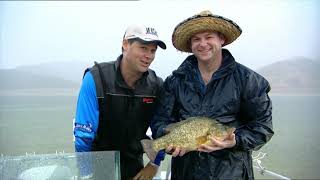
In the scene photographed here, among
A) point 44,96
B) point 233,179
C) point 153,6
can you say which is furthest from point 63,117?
point 233,179

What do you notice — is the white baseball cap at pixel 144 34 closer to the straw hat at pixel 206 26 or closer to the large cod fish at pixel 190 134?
the straw hat at pixel 206 26

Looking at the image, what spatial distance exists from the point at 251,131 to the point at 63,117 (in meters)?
3.09

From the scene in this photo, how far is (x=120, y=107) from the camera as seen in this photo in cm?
332

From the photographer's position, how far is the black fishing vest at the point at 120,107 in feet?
10.8

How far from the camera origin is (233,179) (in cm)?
272

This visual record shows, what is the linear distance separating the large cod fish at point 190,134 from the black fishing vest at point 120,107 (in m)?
0.50

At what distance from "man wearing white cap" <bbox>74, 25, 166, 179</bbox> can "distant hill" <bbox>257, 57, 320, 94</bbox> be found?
7.34 ft

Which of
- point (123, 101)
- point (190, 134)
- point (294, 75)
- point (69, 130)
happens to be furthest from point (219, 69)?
point (69, 130)

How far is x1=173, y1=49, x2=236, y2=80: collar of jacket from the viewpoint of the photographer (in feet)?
9.09

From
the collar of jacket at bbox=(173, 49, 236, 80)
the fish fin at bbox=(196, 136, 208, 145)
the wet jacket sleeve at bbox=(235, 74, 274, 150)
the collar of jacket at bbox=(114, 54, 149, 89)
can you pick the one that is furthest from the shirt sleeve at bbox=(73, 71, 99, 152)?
the wet jacket sleeve at bbox=(235, 74, 274, 150)

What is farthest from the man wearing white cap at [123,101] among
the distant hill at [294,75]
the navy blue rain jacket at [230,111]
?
the distant hill at [294,75]

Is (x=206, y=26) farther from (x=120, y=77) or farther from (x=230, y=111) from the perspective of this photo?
(x=120, y=77)

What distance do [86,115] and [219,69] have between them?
3.84 ft

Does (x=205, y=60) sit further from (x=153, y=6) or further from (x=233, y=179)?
(x=153, y=6)
